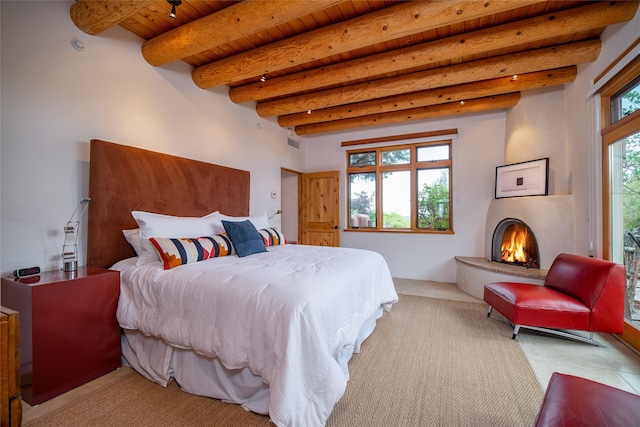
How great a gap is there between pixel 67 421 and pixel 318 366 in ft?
4.99

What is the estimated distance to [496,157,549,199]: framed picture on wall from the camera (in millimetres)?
3562

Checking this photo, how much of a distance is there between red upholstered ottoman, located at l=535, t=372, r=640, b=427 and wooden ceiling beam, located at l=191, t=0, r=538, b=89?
254 cm

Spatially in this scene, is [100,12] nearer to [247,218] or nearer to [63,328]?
[247,218]

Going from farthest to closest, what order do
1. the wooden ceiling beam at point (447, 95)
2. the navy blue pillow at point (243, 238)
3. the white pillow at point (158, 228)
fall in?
the wooden ceiling beam at point (447, 95) → the navy blue pillow at point (243, 238) → the white pillow at point (158, 228)

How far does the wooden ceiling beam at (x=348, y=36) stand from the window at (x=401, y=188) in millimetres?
2787

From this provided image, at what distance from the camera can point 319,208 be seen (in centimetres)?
559

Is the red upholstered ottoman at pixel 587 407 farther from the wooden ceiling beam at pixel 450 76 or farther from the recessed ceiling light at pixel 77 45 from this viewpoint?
the recessed ceiling light at pixel 77 45

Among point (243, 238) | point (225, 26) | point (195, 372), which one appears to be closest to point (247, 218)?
point (243, 238)

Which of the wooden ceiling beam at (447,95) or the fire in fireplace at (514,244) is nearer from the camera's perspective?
the wooden ceiling beam at (447,95)

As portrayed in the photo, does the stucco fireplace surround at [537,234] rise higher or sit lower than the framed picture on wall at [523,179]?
lower

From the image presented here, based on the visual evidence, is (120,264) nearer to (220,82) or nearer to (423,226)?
(220,82)

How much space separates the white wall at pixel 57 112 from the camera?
6.46 feet

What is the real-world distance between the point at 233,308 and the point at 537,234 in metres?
3.84

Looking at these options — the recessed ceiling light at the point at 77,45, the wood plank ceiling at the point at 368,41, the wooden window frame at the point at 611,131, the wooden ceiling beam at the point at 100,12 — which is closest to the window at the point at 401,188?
the wood plank ceiling at the point at 368,41
